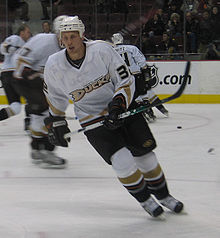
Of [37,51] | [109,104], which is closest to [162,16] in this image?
[37,51]

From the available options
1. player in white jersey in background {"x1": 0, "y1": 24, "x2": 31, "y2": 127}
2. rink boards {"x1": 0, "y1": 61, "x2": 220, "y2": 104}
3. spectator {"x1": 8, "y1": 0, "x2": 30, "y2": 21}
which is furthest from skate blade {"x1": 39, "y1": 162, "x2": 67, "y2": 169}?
spectator {"x1": 8, "y1": 0, "x2": 30, "y2": 21}

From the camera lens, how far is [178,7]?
26.7 ft

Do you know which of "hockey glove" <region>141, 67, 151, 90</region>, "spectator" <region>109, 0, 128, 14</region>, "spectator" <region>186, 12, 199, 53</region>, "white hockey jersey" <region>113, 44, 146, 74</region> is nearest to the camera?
"white hockey jersey" <region>113, 44, 146, 74</region>

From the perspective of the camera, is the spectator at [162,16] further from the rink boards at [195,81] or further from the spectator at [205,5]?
the rink boards at [195,81]

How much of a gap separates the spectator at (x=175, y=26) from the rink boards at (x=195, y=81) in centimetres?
65

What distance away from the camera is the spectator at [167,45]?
26.4 ft

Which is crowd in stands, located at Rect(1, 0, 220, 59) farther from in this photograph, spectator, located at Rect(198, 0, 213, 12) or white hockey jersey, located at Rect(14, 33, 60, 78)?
white hockey jersey, located at Rect(14, 33, 60, 78)

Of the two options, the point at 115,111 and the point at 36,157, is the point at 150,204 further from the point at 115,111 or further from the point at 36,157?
the point at 36,157

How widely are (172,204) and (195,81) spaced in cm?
523

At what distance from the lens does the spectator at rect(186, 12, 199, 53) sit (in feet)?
26.3

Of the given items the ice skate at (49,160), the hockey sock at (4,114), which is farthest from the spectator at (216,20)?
the ice skate at (49,160)

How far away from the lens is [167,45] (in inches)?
320

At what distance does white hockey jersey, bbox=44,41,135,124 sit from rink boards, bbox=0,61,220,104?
5.16 metres

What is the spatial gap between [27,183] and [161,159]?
1.09m
